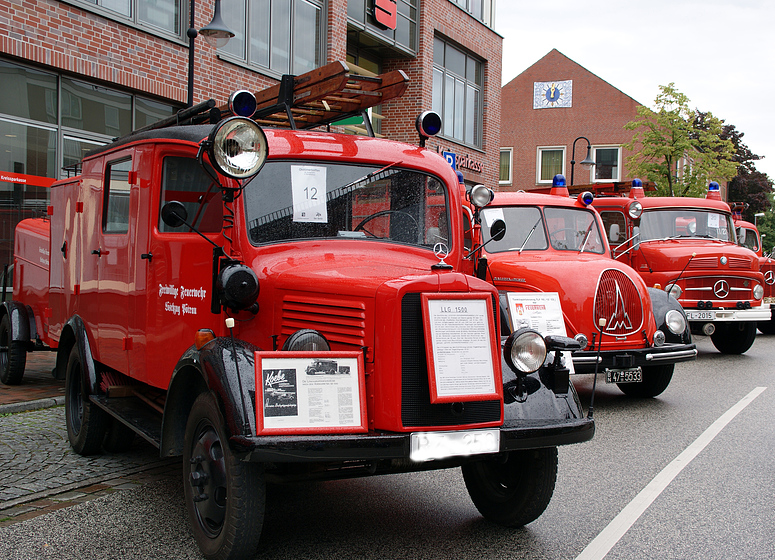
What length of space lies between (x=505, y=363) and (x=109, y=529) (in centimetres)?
248

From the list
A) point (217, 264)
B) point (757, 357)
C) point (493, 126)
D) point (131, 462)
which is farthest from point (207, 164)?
point (493, 126)

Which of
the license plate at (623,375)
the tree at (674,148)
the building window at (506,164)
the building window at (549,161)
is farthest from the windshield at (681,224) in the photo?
the building window at (506,164)

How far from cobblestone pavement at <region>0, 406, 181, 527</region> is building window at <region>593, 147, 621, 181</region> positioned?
134 ft

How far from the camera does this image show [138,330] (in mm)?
5234

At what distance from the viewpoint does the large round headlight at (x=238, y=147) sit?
4.02 m

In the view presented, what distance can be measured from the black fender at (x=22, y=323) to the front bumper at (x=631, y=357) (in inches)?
238

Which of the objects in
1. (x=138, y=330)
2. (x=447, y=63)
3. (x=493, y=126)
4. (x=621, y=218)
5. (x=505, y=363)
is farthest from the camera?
(x=493, y=126)

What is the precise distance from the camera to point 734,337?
45.1ft

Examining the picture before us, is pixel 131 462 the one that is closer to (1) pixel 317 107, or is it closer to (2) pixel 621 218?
(1) pixel 317 107

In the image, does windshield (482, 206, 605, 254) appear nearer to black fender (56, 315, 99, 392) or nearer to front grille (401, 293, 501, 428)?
black fender (56, 315, 99, 392)

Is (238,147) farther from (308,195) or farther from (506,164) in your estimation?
(506,164)

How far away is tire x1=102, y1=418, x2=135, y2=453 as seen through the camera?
5.98 meters

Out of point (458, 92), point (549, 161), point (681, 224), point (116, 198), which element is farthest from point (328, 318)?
point (549, 161)

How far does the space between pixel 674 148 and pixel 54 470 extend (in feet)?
94.1
